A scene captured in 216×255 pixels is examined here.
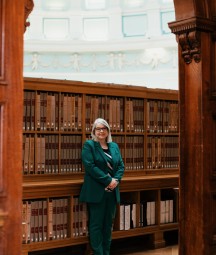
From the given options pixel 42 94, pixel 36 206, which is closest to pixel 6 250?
pixel 36 206

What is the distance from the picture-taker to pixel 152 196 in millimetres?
5754

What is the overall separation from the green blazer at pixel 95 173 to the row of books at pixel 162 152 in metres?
1.01

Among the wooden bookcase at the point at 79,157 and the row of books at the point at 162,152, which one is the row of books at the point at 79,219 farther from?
the row of books at the point at 162,152

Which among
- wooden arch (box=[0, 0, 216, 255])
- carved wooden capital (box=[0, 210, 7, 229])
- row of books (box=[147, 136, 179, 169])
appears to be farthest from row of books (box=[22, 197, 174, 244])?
carved wooden capital (box=[0, 210, 7, 229])

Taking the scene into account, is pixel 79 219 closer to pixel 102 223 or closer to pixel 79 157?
pixel 102 223

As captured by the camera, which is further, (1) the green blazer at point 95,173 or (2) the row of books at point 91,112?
(2) the row of books at point 91,112

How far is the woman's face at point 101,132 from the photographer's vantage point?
4855 millimetres

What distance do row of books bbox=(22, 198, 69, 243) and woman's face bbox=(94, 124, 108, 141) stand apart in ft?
2.34

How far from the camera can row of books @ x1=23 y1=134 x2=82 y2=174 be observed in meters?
4.97

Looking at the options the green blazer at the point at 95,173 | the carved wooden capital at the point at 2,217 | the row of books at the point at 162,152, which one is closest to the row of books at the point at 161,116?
the row of books at the point at 162,152

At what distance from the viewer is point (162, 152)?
236 inches

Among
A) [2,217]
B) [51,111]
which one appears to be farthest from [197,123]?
[51,111]

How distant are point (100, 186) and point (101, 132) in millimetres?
Answer: 511

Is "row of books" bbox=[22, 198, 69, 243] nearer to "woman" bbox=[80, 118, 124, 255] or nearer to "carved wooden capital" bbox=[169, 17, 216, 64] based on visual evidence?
"woman" bbox=[80, 118, 124, 255]
